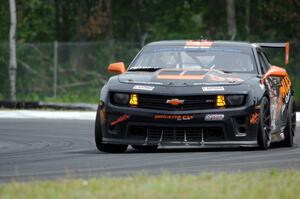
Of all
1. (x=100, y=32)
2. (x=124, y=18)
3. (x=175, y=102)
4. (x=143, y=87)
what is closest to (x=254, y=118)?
(x=175, y=102)

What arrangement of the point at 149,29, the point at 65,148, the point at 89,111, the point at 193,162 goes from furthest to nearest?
the point at 149,29
the point at 89,111
the point at 65,148
the point at 193,162

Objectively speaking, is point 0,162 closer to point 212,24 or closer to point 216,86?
point 216,86

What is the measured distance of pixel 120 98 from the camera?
46.9 feet

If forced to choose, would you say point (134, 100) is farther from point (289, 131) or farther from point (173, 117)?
point (289, 131)

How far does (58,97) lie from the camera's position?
109 feet

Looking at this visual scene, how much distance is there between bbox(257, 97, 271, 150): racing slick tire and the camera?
14211 mm

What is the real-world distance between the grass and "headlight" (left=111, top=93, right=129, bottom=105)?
3558 mm

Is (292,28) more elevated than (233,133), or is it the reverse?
(233,133)

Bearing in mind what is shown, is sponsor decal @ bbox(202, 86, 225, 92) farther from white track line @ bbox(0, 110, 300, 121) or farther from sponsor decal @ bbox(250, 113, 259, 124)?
white track line @ bbox(0, 110, 300, 121)

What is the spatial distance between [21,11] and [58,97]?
50.8 ft

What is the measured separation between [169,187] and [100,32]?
39.0m

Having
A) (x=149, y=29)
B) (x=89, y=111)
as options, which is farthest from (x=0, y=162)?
(x=149, y=29)

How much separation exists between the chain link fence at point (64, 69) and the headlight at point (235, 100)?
1892 centimetres

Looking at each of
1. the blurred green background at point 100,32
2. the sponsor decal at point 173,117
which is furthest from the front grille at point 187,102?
→ the blurred green background at point 100,32
